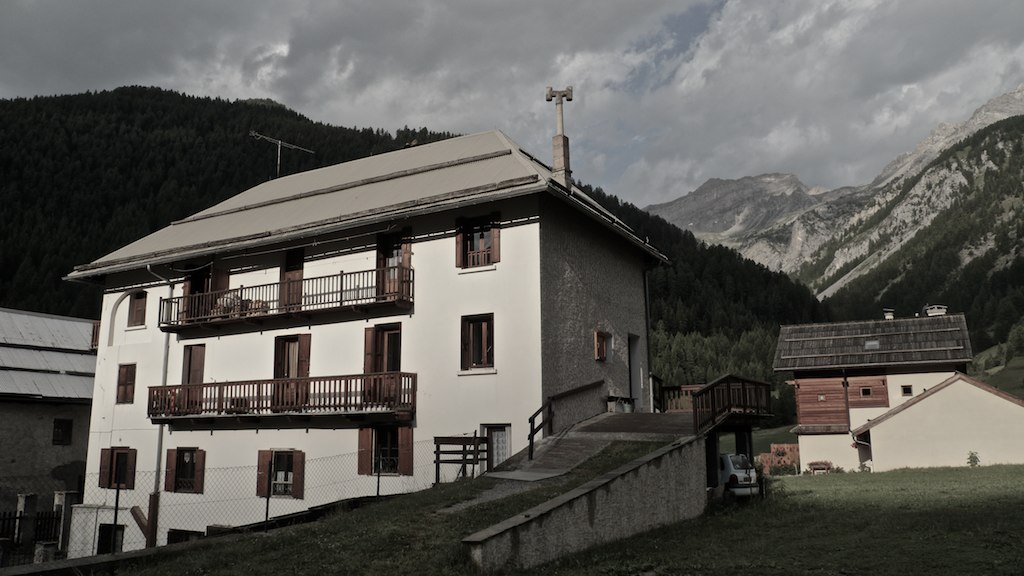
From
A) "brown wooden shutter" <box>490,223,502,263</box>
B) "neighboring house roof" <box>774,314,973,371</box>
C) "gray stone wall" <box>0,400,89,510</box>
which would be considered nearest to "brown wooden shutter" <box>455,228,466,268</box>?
"brown wooden shutter" <box>490,223,502,263</box>

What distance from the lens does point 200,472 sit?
93.5ft

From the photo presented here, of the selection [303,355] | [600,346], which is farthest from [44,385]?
[600,346]

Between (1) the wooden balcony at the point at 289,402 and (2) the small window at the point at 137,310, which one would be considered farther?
(2) the small window at the point at 137,310

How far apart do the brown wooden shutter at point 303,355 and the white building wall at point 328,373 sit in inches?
9.1

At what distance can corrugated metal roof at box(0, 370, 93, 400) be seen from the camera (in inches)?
1384

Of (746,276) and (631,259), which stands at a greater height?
(746,276)

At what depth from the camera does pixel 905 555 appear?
1358 centimetres

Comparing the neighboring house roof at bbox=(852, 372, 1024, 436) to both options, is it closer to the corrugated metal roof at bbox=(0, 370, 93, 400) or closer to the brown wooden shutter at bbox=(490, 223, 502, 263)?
the brown wooden shutter at bbox=(490, 223, 502, 263)

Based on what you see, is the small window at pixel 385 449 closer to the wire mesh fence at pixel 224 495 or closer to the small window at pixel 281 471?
the wire mesh fence at pixel 224 495

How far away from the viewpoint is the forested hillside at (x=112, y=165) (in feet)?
298

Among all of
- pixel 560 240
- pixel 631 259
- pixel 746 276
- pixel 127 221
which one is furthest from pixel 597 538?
pixel 746 276

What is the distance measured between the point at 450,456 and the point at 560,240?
718 cm

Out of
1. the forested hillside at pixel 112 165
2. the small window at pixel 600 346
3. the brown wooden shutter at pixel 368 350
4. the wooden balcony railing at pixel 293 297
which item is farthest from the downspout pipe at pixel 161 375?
the forested hillside at pixel 112 165

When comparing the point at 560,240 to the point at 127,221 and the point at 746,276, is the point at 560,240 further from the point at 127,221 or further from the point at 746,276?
the point at 746,276
